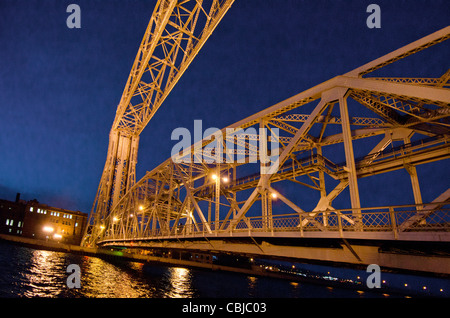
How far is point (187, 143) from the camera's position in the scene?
24984 millimetres

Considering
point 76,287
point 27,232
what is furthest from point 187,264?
point 76,287

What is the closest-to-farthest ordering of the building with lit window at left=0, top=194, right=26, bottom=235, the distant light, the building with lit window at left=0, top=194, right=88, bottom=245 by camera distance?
the building with lit window at left=0, top=194, right=26, bottom=235, the building with lit window at left=0, top=194, right=88, bottom=245, the distant light

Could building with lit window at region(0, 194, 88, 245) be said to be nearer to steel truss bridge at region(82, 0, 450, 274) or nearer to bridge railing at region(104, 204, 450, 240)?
steel truss bridge at region(82, 0, 450, 274)

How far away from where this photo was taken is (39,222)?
79188mm

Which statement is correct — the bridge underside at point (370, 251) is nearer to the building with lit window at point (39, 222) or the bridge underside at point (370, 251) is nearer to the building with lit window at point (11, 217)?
the building with lit window at point (39, 222)

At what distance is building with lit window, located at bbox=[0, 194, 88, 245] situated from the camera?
74.0 m

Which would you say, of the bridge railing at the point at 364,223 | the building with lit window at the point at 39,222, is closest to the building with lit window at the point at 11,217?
the building with lit window at the point at 39,222

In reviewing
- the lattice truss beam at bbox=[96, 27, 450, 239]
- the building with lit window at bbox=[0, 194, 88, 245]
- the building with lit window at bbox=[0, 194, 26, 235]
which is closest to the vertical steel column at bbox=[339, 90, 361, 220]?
the lattice truss beam at bbox=[96, 27, 450, 239]

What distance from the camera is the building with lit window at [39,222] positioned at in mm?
73981

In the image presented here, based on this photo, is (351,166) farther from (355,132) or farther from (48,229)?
(48,229)

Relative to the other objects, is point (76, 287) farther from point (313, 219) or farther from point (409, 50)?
point (409, 50)

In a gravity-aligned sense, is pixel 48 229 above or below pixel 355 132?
below

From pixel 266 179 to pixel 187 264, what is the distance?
63.0 m

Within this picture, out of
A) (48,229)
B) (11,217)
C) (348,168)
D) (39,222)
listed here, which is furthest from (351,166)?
(39,222)
